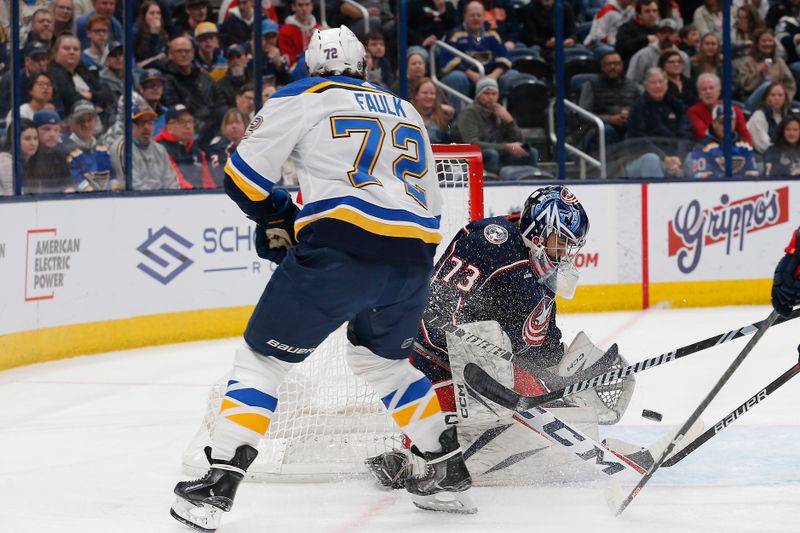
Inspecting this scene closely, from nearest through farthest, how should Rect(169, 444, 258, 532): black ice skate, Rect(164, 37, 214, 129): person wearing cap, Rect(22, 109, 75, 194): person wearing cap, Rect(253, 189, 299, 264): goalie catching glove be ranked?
Rect(169, 444, 258, 532): black ice skate, Rect(253, 189, 299, 264): goalie catching glove, Rect(22, 109, 75, 194): person wearing cap, Rect(164, 37, 214, 129): person wearing cap

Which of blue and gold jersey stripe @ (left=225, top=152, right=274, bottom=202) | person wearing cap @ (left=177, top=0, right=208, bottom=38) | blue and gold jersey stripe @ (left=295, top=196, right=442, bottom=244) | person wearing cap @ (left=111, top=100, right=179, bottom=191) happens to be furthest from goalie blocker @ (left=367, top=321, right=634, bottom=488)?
person wearing cap @ (left=177, top=0, right=208, bottom=38)

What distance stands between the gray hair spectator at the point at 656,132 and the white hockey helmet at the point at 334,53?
4.90 meters

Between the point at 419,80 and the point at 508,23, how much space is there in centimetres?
101

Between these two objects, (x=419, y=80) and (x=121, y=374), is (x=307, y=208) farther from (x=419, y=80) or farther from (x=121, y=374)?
(x=419, y=80)

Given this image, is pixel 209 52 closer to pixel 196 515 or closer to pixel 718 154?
pixel 718 154

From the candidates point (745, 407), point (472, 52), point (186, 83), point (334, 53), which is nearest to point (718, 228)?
point (472, 52)

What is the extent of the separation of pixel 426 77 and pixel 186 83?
160cm

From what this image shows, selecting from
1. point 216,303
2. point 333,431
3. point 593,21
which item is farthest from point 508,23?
point 333,431

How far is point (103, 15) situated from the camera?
6.35 m

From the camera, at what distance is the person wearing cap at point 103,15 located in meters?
6.27

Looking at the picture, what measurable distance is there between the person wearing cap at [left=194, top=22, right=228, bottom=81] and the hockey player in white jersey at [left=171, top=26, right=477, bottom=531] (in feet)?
13.3

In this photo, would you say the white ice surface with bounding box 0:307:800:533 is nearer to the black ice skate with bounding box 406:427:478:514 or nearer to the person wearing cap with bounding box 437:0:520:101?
the black ice skate with bounding box 406:427:478:514

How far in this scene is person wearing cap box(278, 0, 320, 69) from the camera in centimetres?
726

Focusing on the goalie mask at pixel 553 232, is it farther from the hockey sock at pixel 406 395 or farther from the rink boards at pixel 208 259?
the rink boards at pixel 208 259
